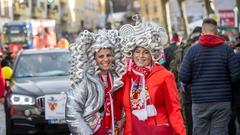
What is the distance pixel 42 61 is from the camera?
1221 cm

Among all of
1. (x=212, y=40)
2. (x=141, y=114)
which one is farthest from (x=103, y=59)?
(x=212, y=40)

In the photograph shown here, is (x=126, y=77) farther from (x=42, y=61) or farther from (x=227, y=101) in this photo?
(x=42, y=61)

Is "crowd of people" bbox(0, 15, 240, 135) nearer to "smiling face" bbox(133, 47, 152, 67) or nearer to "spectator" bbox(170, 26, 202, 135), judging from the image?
"smiling face" bbox(133, 47, 152, 67)

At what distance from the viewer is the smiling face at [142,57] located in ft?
17.3

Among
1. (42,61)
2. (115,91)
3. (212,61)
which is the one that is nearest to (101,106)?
(115,91)

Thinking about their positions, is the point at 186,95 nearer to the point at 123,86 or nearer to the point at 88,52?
the point at 123,86

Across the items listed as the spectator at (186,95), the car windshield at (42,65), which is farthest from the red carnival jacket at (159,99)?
the car windshield at (42,65)

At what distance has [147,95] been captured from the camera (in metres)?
5.21

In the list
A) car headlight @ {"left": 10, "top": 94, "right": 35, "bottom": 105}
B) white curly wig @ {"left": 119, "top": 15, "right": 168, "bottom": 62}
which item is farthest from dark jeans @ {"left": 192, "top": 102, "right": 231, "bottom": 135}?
car headlight @ {"left": 10, "top": 94, "right": 35, "bottom": 105}

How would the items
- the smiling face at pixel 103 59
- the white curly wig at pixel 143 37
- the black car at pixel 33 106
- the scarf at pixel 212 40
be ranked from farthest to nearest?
the black car at pixel 33 106, the scarf at pixel 212 40, the white curly wig at pixel 143 37, the smiling face at pixel 103 59

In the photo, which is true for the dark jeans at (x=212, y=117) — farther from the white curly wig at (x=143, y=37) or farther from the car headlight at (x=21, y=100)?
the car headlight at (x=21, y=100)

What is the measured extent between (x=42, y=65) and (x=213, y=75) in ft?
17.0

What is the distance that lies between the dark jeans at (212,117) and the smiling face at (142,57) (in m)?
2.47

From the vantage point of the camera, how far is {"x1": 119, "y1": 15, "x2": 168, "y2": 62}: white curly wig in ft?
17.3
